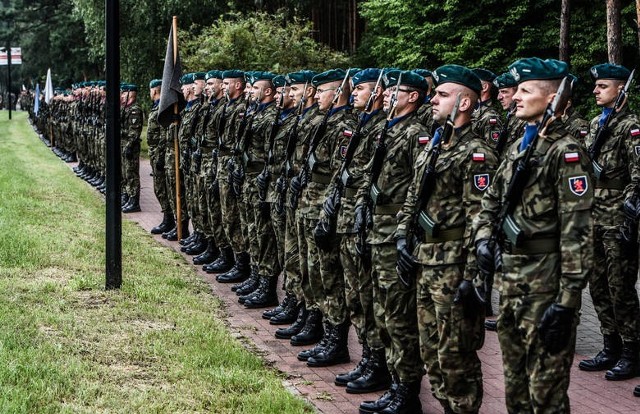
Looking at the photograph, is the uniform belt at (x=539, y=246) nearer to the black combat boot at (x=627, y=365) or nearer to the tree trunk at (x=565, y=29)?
the black combat boot at (x=627, y=365)

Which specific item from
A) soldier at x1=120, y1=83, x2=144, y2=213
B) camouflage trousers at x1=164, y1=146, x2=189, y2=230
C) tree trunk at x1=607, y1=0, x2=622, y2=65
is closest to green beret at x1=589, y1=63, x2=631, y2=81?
camouflage trousers at x1=164, y1=146, x2=189, y2=230

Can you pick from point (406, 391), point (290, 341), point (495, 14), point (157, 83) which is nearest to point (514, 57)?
point (495, 14)

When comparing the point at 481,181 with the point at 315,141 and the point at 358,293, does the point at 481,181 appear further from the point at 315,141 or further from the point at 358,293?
the point at 315,141

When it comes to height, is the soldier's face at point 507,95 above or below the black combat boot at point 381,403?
above

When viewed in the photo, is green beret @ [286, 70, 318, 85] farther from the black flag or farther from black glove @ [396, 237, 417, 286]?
the black flag

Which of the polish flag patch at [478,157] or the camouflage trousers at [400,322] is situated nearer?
the polish flag patch at [478,157]

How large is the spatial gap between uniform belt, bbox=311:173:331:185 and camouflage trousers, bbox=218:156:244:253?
3063mm

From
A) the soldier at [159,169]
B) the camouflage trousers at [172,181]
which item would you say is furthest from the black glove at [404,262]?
the soldier at [159,169]

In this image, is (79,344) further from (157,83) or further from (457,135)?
(157,83)

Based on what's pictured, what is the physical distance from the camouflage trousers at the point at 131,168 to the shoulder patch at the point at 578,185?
1270 centimetres

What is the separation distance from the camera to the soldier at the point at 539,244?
4586mm

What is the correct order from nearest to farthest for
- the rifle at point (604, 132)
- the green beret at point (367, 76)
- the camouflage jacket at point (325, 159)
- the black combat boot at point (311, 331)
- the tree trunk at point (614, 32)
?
the green beret at point (367, 76)
the rifle at point (604, 132)
the camouflage jacket at point (325, 159)
the black combat boot at point (311, 331)
the tree trunk at point (614, 32)

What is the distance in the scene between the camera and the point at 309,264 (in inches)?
304

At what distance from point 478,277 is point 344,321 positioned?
248cm
